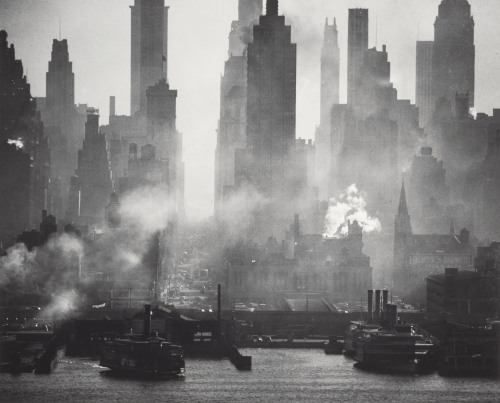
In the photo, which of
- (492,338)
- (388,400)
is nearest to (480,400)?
(388,400)

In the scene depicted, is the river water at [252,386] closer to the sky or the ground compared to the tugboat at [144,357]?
closer to the ground

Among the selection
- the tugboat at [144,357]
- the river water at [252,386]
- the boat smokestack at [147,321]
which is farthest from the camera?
the boat smokestack at [147,321]

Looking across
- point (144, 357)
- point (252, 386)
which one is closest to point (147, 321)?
point (144, 357)

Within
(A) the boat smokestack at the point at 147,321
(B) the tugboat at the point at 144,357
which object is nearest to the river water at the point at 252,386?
(B) the tugboat at the point at 144,357

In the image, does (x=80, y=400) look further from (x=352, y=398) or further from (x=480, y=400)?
(x=480, y=400)

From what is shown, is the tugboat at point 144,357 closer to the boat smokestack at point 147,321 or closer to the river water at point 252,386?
the river water at point 252,386

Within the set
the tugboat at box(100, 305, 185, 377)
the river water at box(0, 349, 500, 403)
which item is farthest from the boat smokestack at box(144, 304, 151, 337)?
the river water at box(0, 349, 500, 403)
